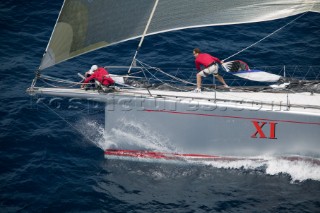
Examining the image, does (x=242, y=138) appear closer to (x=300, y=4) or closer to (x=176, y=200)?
(x=176, y=200)

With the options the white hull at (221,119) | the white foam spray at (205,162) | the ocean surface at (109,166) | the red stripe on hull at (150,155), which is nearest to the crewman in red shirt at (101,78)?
the white hull at (221,119)

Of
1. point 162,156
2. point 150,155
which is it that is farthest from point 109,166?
point 162,156

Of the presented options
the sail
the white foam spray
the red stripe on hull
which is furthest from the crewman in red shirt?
the red stripe on hull

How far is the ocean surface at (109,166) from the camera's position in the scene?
46.3 feet

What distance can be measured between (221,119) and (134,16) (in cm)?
422

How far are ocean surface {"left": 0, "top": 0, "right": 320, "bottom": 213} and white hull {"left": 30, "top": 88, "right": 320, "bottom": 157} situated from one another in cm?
53

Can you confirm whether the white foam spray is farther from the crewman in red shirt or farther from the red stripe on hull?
the crewman in red shirt

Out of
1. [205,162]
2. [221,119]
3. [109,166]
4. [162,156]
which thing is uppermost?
[221,119]

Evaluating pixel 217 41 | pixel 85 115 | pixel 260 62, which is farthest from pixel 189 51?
pixel 85 115

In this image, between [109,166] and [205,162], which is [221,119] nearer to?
[205,162]

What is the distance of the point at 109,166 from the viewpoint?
15.8m

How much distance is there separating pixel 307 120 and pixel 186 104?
365 centimetres

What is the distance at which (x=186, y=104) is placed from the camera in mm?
15172

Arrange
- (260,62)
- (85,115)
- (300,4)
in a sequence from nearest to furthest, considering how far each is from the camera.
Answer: (300,4) < (85,115) < (260,62)
